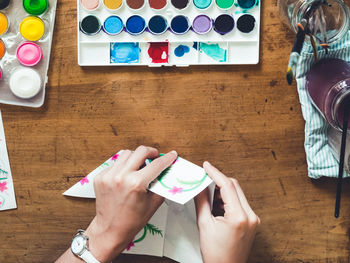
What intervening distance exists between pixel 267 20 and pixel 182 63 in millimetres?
248

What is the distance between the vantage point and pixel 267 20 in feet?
3.11

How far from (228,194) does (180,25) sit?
17.6 inches

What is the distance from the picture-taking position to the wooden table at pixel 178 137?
96 cm

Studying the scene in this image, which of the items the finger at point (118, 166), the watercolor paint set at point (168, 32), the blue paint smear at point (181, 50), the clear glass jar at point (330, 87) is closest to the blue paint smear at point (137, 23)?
the watercolor paint set at point (168, 32)

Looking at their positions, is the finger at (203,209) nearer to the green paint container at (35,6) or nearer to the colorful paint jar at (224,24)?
the colorful paint jar at (224,24)

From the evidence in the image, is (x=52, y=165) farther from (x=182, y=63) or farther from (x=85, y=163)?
(x=182, y=63)

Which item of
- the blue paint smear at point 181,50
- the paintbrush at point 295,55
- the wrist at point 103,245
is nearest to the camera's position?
the paintbrush at point 295,55

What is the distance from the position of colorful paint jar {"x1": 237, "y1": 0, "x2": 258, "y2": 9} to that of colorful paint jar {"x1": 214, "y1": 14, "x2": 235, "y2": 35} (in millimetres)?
39

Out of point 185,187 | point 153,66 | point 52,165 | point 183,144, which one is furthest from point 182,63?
point 52,165

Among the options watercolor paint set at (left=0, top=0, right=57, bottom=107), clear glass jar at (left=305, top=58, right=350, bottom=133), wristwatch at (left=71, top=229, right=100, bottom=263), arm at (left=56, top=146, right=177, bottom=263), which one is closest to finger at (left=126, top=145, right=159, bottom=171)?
arm at (left=56, top=146, right=177, bottom=263)

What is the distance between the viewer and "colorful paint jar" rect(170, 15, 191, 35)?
0.93 meters

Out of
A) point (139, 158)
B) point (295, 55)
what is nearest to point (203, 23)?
point (295, 55)

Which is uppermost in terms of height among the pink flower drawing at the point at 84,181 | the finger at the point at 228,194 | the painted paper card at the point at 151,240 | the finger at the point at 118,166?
the finger at the point at 118,166

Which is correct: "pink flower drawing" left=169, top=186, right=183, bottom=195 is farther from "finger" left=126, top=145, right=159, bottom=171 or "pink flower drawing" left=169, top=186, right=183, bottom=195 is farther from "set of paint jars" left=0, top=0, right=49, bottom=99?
"set of paint jars" left=0, top=0, right=49, bottom=99
